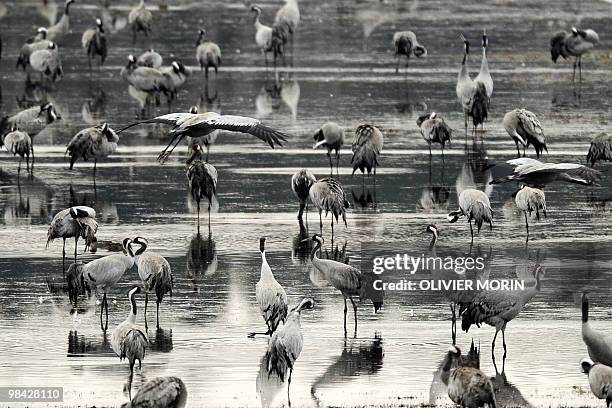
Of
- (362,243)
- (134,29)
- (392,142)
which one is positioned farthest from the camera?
(134,29)

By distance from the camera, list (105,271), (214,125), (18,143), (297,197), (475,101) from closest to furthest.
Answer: (105,271) → (214,125) → (297,197) → (18,143) → (475,101)

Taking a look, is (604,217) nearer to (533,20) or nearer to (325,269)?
(325,269)

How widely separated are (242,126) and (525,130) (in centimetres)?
596

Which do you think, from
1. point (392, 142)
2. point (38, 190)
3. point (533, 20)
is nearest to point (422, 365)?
point (38, 190)

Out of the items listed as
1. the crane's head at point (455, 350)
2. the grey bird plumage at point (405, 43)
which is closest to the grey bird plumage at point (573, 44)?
the grey bird plumage at point (405, 43)

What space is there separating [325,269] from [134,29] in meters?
21.9

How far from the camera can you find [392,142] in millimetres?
25109

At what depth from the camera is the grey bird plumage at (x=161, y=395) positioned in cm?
1176

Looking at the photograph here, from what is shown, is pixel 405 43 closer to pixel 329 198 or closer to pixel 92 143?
pixel 92 143

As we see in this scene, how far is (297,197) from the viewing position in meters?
20.8

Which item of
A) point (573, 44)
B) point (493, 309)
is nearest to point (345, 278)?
point (493, 309)

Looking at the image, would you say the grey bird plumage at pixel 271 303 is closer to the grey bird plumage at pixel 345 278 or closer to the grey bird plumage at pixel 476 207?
the grey bird plumage at pixel 345 278

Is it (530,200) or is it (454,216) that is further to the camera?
(530,200)

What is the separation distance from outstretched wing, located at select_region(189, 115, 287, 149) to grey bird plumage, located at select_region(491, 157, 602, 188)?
8.54 feet
